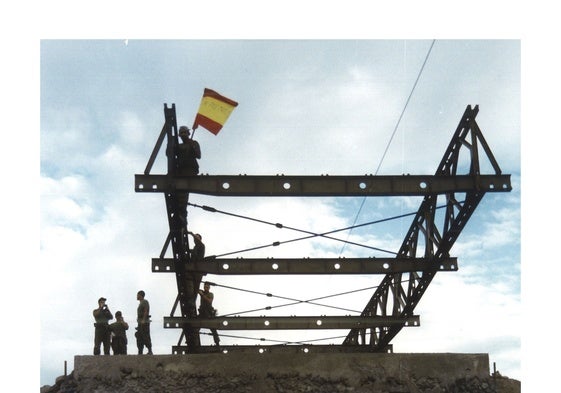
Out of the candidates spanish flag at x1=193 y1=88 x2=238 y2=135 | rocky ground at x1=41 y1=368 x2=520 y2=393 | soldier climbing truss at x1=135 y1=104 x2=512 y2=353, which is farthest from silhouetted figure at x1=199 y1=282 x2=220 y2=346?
spanish flag at x1=193 y1=88 x2=238 y2=135

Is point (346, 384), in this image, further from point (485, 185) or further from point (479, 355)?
point (485, 185)

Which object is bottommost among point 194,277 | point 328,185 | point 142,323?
point 142,323

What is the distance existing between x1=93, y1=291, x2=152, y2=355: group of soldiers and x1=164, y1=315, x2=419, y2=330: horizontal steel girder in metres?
0.53

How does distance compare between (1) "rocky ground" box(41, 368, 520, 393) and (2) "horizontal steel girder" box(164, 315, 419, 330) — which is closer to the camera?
(1) "rocky ground" box(41, 368, 520, 393)

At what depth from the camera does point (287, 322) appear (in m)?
16.1

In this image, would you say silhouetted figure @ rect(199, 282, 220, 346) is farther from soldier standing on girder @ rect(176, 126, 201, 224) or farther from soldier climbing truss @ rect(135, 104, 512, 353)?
soldier standing on girder @ rect(176, 126, 201, 224)

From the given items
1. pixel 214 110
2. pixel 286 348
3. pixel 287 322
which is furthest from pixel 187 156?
pixel 286 348

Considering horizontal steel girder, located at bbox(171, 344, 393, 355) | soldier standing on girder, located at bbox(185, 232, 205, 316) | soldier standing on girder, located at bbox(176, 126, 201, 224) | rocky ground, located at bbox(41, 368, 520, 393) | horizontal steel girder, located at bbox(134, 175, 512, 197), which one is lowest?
rocky ground, located at bbox(41, 368, 520, 393)

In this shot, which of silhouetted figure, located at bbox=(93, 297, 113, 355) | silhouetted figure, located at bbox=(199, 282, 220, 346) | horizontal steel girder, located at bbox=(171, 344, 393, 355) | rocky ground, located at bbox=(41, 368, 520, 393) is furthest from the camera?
horizontal steel girder, located at bbox=(171, 344, 393, 355)

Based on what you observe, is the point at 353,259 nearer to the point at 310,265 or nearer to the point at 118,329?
the point at 310,265

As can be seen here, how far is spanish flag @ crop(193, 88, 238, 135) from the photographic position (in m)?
12.0

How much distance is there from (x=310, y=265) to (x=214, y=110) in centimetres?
432

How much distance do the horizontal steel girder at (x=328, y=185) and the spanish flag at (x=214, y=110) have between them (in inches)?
35.0

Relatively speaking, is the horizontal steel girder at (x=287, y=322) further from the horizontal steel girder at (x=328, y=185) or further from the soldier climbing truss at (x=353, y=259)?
the horizontal steel girder at (x=328, y=185)
